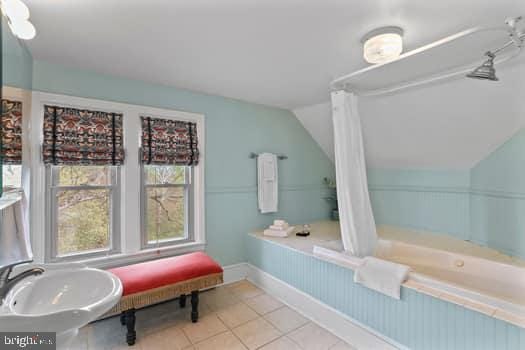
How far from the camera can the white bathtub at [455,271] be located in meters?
1.65

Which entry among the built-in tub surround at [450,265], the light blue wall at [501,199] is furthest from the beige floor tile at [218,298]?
the light blue wall at [501,199]

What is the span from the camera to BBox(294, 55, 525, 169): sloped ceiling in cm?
217

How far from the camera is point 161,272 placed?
85.0 inches

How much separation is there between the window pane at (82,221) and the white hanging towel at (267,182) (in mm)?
1709

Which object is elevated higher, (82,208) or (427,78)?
(427,78)

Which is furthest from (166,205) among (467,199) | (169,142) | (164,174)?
(467,199)

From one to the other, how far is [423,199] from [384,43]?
2.44 meters

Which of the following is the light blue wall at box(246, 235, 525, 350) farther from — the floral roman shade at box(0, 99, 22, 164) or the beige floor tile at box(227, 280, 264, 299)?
the floral roman shade at box(0, 99, 22, 164)

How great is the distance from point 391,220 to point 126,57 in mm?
3736

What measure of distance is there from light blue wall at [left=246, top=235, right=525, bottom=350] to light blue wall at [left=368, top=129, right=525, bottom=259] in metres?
1.56

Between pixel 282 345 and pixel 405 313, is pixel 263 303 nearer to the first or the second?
pixel 282 345

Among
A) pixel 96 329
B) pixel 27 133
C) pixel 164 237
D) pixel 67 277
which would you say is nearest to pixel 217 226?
pixel 164 237

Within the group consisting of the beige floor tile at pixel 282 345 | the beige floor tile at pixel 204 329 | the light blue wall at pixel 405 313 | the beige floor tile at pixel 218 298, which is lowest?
the beige floor tile at pixel 282 345

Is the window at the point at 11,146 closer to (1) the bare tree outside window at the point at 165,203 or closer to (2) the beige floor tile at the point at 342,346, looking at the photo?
(1) the bare tree outside window at the point at 165,203
